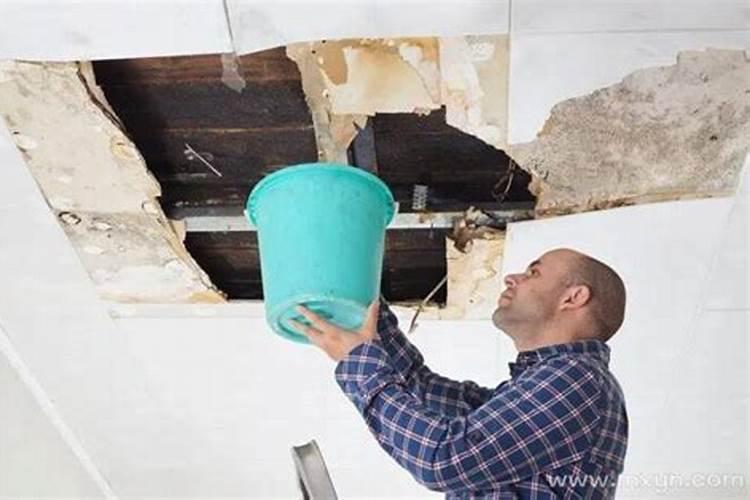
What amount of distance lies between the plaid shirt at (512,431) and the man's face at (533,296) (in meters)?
0.22

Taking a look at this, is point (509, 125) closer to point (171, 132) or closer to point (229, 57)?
point (229, 57)

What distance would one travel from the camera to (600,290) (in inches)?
74.0

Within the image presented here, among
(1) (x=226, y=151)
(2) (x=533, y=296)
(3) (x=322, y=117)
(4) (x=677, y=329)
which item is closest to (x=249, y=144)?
(1) (x=226, y=151)

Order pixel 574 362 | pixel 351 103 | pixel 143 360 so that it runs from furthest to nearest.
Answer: pixel 143 360 → pixel 351 103 → pixel 574 362

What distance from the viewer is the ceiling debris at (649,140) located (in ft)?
5.82

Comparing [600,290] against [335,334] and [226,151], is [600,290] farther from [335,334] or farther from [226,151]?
[226,151]

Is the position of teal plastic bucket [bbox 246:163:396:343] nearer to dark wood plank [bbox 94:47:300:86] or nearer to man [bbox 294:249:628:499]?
man [bbox 294:249:628:499]

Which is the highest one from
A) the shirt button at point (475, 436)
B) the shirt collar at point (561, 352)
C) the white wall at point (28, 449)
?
the shirt button at point (475, 436)

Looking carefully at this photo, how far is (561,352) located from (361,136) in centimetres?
57

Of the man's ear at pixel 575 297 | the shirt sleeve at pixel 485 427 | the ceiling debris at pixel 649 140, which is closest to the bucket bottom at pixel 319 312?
the shirt sleeve at pixel 485 427

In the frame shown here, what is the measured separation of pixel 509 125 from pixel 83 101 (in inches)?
30.3

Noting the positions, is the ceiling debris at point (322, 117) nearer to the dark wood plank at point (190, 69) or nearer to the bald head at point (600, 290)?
the dark wood plank at point (190, 69)

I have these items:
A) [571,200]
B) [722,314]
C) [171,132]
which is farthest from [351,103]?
[722,314]

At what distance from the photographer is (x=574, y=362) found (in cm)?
159
